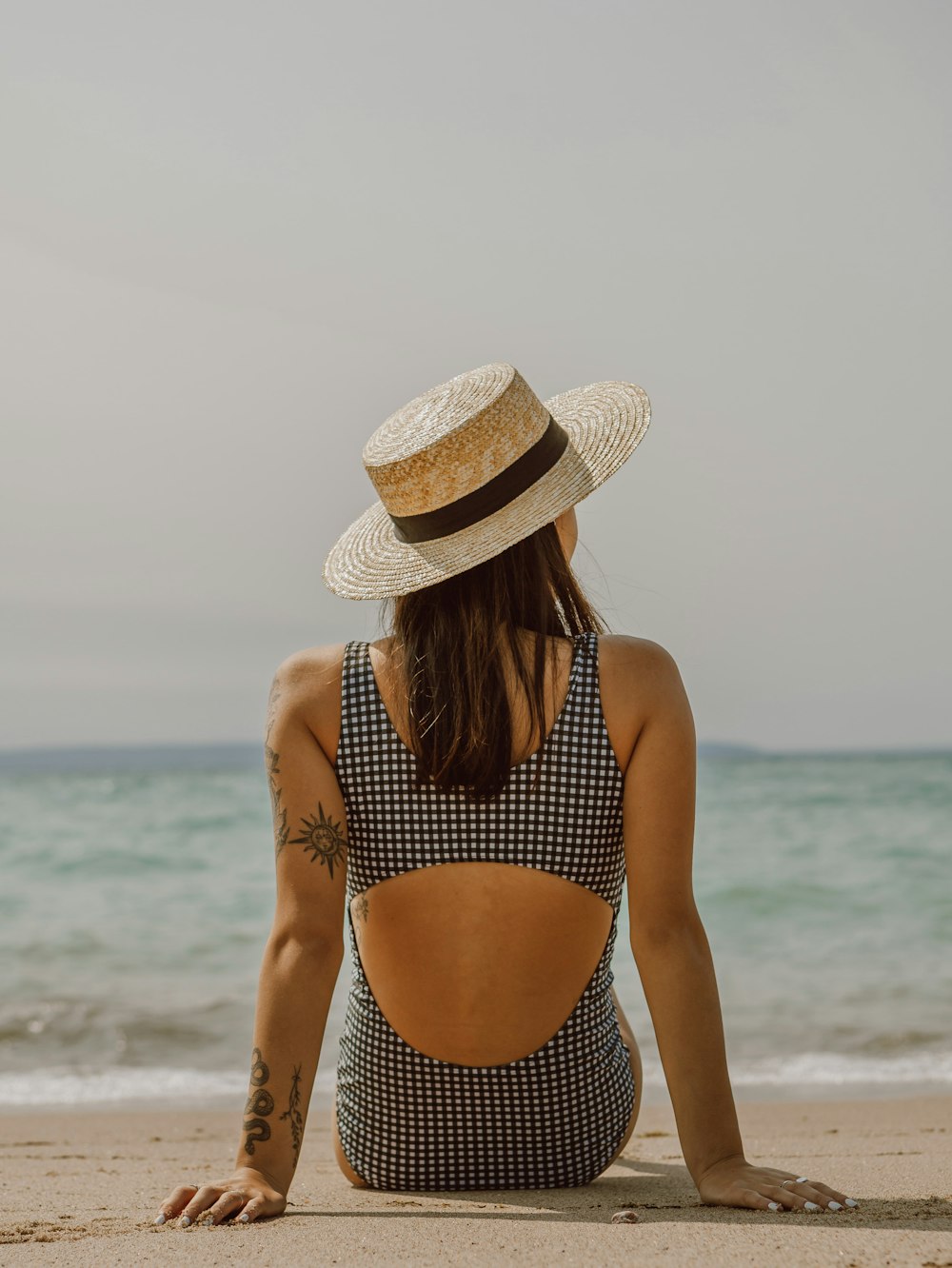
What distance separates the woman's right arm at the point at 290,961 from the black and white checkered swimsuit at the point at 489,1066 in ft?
0.25

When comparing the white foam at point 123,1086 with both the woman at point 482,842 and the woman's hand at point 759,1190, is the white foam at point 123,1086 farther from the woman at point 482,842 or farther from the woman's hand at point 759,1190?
the woman's hand at point 759,1190

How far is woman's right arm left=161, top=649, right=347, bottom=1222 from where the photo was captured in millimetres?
2006

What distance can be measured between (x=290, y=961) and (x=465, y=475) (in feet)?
3.04

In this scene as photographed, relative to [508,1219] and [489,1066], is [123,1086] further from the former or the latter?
[508,1219]

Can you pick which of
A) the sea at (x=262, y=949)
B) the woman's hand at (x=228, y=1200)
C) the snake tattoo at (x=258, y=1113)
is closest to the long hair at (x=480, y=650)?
the snake tattoo at (x=258, y=1113)

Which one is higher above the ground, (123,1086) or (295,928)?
(295,928)

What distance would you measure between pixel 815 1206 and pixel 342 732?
1110 mm

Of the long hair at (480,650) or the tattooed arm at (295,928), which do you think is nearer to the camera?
the tattooed arm at (295,928)

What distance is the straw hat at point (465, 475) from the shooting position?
7.54ft

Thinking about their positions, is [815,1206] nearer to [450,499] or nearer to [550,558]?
[550,558]

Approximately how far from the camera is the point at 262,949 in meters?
8.51

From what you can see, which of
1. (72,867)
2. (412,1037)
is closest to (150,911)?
(72,867)

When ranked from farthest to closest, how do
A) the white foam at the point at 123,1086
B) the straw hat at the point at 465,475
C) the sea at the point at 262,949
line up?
the sea at the point at 262,949 → the white foam at the point at 123,1086 → the straw hat at the point at 465,475

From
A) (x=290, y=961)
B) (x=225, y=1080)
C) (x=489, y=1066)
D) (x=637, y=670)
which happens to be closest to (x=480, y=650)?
(x=637, y=670)
